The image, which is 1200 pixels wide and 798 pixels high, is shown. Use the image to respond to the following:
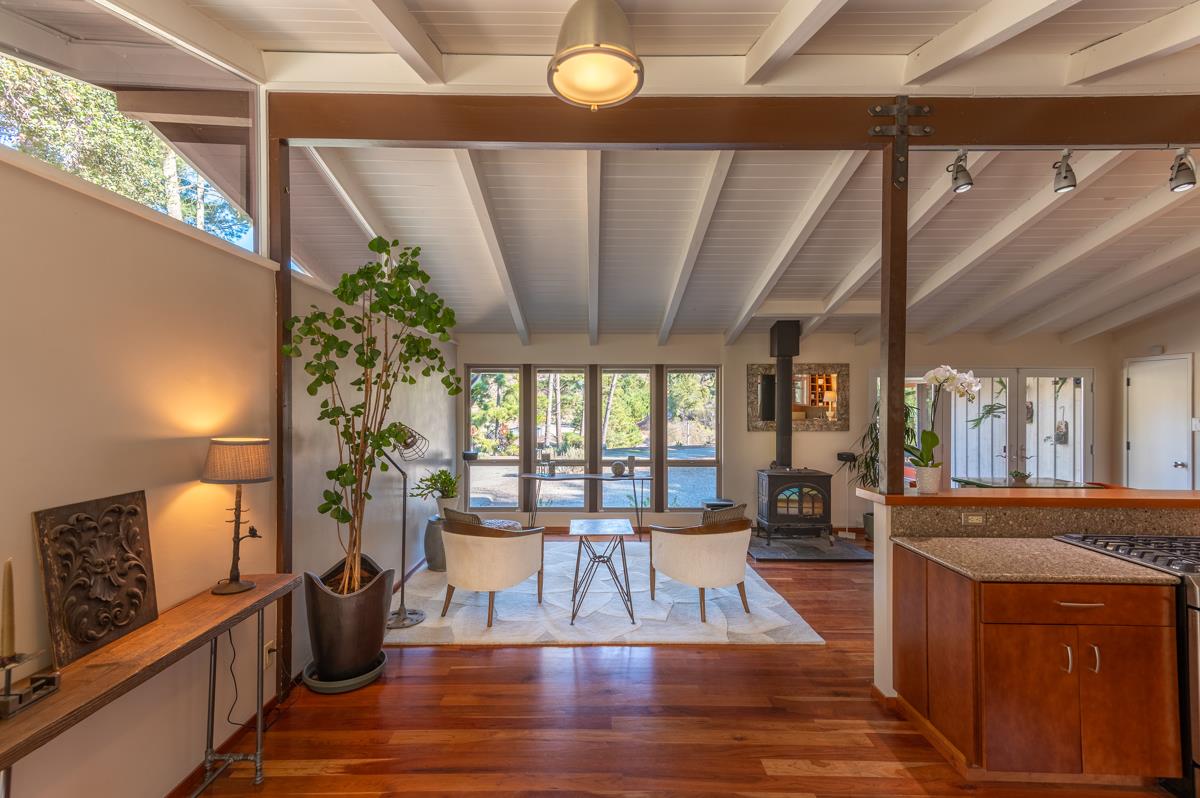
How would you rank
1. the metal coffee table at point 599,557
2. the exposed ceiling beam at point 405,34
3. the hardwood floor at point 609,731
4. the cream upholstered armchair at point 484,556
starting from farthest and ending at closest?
the metal coffee table at point 599,557, the cream upholstered armchair at point 484,556, the exposed ceiling beam at point 405,34, the hardwood floor at point 609,731

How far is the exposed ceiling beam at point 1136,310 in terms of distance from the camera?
16.1ft

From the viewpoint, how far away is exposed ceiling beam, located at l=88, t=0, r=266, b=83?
213 cm

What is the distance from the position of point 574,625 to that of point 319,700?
154cm

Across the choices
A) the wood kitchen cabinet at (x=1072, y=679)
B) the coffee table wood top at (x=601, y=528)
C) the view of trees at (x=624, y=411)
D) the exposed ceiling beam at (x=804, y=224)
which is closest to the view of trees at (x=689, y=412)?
the view of trees at (x=624, y=411)

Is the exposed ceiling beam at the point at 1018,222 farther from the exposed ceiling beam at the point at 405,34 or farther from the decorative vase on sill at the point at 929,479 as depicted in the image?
the exposed ceiling beam at the point at 405,34

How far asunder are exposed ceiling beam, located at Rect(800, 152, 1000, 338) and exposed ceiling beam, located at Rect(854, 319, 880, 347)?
0.55 meters

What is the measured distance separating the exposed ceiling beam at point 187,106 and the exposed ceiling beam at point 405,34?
895 mm

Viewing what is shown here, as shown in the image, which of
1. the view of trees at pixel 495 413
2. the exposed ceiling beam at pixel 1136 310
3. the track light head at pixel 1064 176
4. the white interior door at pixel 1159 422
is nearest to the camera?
the track light head at pixel 1064 176

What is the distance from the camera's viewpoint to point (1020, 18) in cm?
222

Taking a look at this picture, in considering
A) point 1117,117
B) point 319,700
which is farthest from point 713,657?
point 1117,117

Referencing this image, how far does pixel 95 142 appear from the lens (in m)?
1.75

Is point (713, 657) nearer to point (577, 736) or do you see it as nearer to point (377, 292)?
point (577, 736)

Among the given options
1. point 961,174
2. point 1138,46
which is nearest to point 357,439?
point 961,174

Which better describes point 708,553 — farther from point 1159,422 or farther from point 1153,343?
point 1153,343
